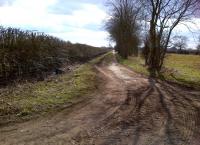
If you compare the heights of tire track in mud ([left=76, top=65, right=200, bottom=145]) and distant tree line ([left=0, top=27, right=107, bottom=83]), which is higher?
distant tree line ([left=0, top=27, right=107, bottom=83])

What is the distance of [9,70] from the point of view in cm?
1659

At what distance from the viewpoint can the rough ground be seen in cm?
799

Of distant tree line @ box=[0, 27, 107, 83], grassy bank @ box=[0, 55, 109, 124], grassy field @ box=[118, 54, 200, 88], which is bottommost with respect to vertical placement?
grassy field @ box=[118, 54, 200, 88]

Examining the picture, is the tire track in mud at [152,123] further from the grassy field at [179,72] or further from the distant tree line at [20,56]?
the grassy field at [179,72]

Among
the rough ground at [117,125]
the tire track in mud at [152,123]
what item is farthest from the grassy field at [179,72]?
the rough ground at [117,125]

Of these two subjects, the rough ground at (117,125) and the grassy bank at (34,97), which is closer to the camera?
the rough ground at (117,125)

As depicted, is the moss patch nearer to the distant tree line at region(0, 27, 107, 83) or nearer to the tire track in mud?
the distant tree line at region(0, 27, 107, 83)

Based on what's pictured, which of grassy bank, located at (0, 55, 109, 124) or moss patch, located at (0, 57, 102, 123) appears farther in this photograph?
moss patch, located at (0, 57, 102, 123)

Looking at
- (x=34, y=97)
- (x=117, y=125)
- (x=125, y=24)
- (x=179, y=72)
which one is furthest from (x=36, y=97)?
(x=125, y=24)

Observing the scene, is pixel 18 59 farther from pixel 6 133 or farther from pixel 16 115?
pixel 6 133

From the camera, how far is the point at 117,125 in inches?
369

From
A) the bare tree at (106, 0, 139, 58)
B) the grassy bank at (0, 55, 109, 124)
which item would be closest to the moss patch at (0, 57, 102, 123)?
the grassy bank at (0, 55, 109, 124)

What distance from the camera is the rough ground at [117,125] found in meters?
7.99

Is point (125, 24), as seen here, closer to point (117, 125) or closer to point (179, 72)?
point (179, 72)
